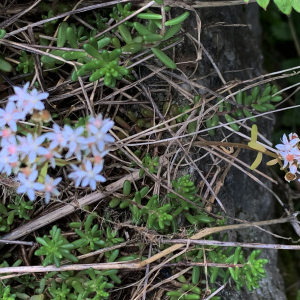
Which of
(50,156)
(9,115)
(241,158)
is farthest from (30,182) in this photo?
(241,158)

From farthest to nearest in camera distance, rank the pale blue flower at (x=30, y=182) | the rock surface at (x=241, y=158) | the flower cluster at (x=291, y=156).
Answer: the rock surface at (x=241, y=158)
the flower cluster at (x=291, y=156)
the pale blue flower at (x=30, y=182)

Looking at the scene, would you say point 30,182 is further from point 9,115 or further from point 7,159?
point 9,115

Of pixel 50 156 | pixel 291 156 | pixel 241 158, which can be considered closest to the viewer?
pixel 50 156

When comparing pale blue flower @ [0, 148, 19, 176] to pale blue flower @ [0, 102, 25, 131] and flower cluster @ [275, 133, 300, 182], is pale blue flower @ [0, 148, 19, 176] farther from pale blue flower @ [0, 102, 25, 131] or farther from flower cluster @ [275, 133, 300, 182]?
flower cluster @ [275, 133, 300, 182]

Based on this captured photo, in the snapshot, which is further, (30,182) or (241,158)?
(241,158)

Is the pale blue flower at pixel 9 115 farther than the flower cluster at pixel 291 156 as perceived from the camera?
No

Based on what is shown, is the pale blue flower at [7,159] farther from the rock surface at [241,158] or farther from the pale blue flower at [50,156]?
the rock surface at [241,158]

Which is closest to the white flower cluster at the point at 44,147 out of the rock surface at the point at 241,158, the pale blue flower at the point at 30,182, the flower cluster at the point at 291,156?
the pale blue flower at the point at 30,182

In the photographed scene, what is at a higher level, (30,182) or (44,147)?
(44,147)

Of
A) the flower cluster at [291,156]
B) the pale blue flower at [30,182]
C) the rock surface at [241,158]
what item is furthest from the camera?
Result: the rock surface at [241,158]

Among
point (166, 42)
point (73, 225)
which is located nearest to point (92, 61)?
point (166, 42)

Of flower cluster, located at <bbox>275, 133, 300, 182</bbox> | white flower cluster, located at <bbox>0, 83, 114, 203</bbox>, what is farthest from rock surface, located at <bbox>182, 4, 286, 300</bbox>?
white flower cluster, located at <bbox>0, 83, 114, 203</bbox>

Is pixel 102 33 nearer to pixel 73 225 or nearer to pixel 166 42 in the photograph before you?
pixel 166 42

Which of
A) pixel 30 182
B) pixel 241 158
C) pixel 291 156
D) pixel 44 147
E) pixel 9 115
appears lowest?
pixel 241 158
